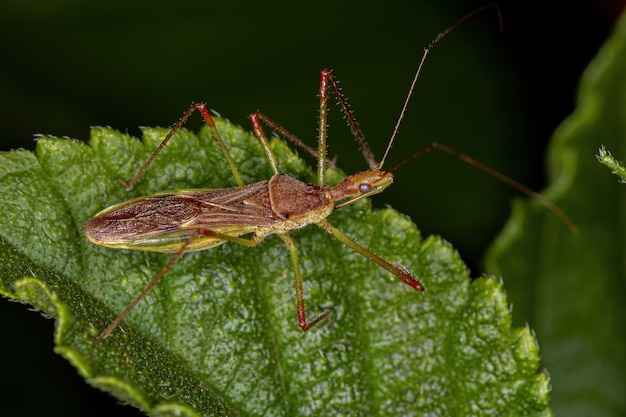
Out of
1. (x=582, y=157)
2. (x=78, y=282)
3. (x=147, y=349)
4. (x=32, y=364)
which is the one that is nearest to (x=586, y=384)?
(x=582, y=157)

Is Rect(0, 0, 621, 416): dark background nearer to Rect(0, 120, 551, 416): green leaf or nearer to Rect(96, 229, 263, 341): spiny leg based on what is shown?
Rect(96, 229, 263, 341): spiny leg

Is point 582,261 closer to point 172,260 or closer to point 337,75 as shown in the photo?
point 337,75

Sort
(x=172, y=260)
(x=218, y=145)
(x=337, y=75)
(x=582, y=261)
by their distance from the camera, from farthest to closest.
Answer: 1. (x=337, y=75)
2. (x=582, y=261)
3. (x=218, y=145)
4. (x=172, y=260)

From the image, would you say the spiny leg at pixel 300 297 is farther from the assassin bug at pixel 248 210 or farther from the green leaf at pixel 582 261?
the green leaf at pixel 582 261

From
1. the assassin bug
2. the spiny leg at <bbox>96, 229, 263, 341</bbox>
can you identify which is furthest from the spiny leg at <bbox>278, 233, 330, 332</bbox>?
the spiny leg at <bbox>96, 229, 263, 341</bbox>

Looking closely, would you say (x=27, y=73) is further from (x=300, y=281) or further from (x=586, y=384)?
(x=586, y=384)

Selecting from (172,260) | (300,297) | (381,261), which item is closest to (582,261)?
(381,261)

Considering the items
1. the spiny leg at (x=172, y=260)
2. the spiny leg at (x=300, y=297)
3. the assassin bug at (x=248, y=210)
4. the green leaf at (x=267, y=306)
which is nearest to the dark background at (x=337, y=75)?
the assassin bug at (x=248, y=210)

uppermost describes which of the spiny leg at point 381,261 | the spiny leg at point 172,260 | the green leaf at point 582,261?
the green leaf at point 582,261
